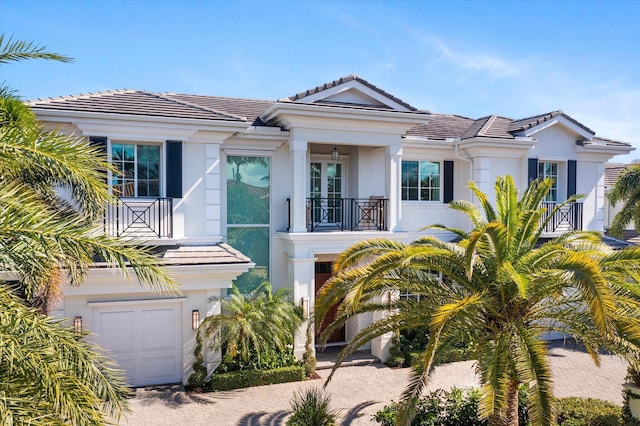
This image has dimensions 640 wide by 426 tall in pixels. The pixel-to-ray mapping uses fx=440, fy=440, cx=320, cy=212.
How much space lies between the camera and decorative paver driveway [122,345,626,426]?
10.3 m

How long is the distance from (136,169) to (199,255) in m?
3.17

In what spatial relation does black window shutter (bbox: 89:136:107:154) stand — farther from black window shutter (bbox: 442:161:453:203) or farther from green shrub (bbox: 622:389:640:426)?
green shrub (bbox: 622:389:640:426)

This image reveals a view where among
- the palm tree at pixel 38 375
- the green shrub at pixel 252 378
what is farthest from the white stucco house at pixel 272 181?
the palm tree at pixel 38 375

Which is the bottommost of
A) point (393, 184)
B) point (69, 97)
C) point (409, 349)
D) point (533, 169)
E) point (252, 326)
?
point (409, 349)

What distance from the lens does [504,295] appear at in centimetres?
757

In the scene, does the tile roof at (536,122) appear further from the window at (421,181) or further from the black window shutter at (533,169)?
the window at (421,181)

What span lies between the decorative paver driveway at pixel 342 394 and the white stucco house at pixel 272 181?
44.8 inches

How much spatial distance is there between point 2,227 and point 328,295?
547cm

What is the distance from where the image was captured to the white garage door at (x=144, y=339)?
11.6m

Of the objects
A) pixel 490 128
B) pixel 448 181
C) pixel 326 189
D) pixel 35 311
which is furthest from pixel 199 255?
pixel 490 128

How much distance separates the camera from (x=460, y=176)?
17172 millimetres

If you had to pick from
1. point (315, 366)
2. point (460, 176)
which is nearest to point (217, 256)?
point (315, 366)

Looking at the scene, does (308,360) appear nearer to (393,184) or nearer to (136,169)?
(393,184)

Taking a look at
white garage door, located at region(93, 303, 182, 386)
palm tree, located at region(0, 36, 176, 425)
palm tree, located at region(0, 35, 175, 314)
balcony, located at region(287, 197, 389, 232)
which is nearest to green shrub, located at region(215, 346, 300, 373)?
white garage door, located at region(93, 303, 182, 386)
